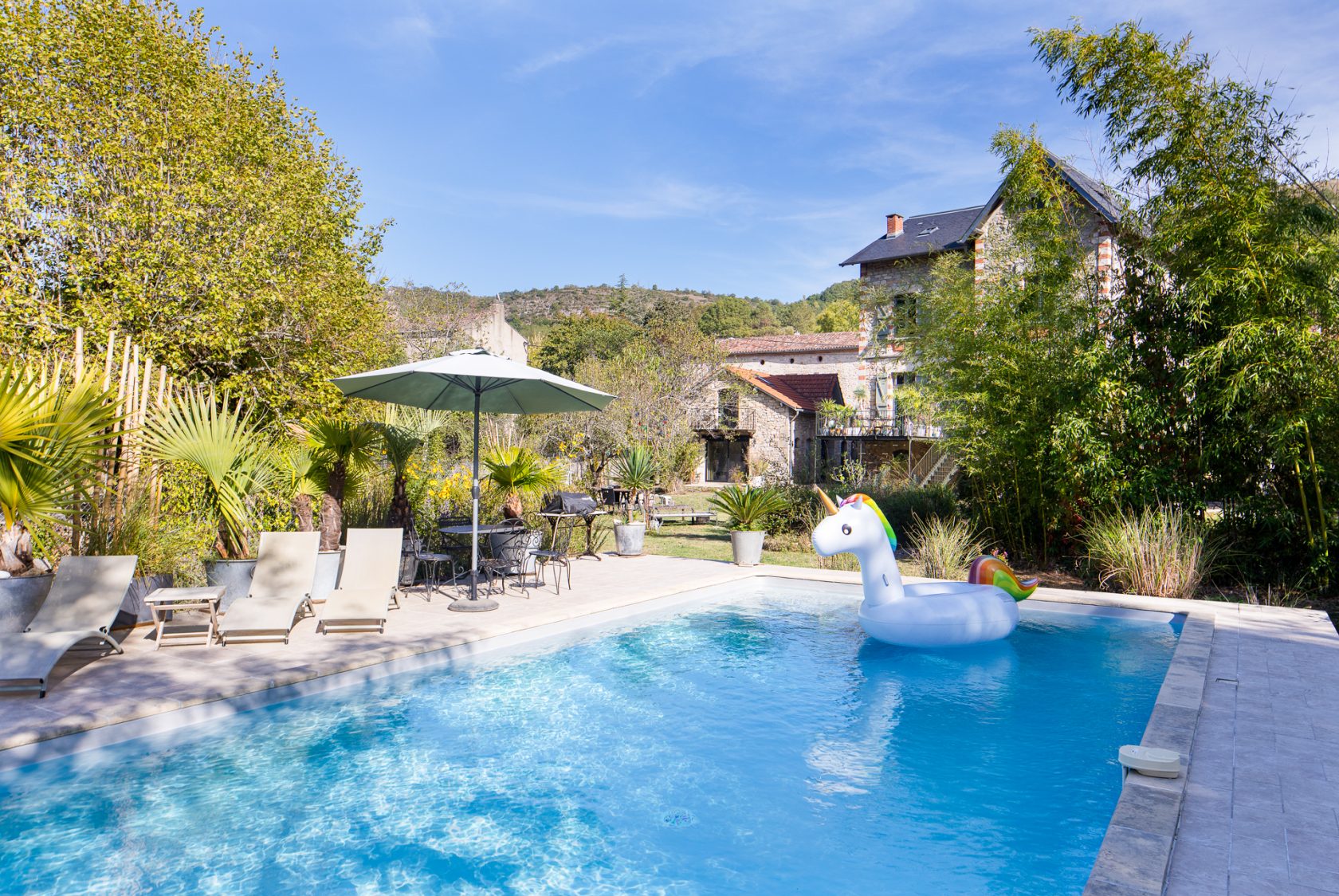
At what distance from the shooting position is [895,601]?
7105 millimetres

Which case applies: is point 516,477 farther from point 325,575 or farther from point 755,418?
point 755,418

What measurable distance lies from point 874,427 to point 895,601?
2176 centimetres

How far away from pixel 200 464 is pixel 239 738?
3.70 metres

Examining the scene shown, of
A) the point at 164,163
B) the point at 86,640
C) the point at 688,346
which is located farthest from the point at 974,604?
the point at 688,346

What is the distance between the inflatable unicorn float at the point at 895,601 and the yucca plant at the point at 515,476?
16.7 feet

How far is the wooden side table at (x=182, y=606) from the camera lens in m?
6.07

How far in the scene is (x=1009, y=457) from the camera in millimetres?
11070

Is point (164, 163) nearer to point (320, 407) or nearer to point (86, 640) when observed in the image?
point (320, 407)

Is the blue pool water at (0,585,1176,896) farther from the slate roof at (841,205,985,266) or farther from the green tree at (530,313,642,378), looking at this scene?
the green tree at (530,313,642,378)

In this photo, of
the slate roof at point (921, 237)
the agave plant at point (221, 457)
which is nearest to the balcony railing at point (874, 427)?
the slate roof at point (921, 237)

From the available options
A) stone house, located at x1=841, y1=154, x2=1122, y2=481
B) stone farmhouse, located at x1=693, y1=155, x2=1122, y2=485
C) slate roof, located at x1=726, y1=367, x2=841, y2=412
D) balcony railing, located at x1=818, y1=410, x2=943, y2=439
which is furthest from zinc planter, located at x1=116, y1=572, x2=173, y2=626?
slate roof, located at x1=726, y1=367, x2=841, y2=412

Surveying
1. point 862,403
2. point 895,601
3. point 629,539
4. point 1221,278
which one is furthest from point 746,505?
point 862,403

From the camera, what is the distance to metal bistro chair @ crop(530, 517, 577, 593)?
29.6 feet

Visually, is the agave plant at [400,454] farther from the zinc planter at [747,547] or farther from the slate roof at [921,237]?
the slate roof at [921,237]
